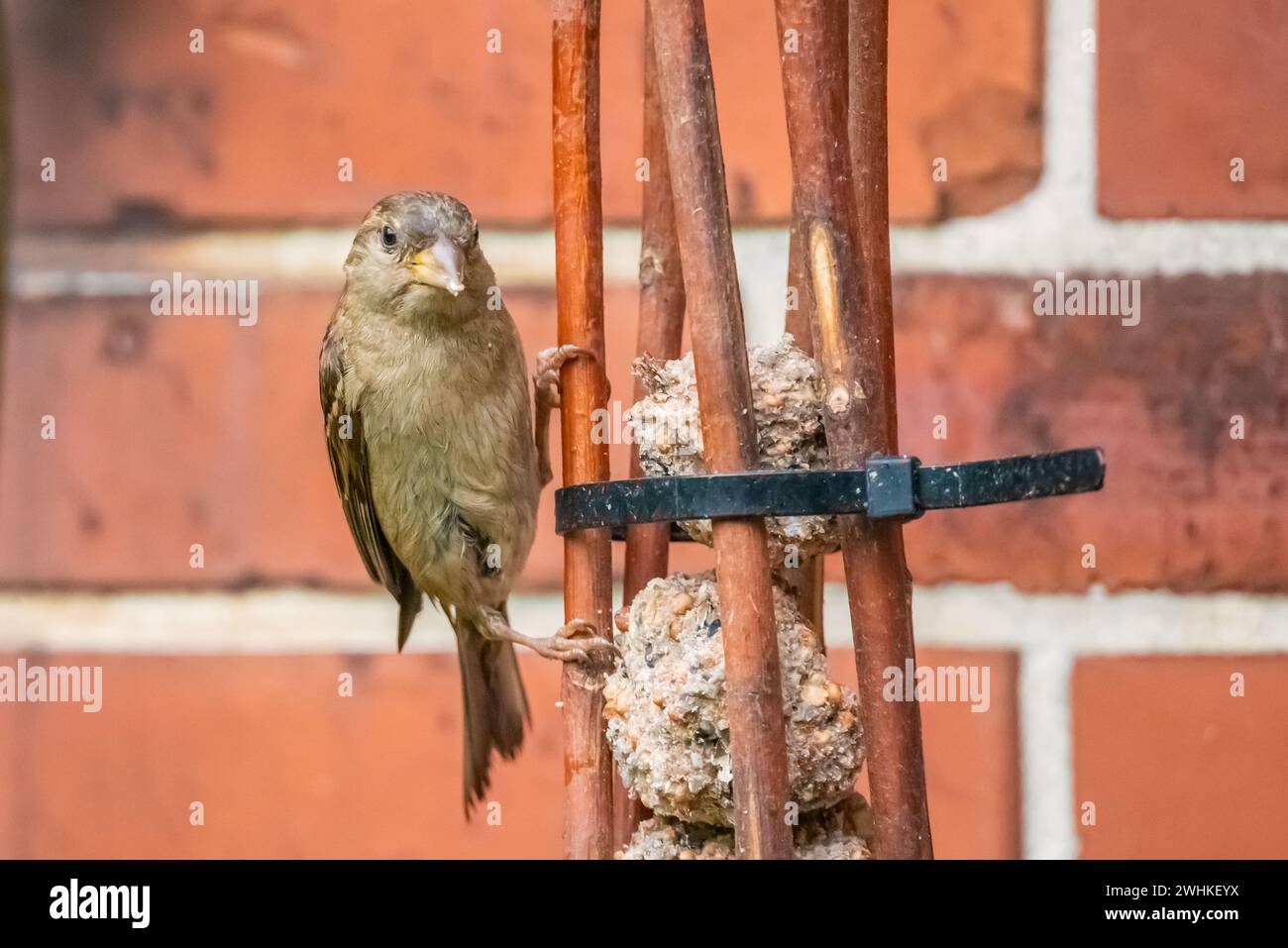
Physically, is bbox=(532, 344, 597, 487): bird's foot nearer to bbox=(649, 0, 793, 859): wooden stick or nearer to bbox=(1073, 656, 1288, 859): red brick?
bbox=(649, 0, 793, 859): wooden stick

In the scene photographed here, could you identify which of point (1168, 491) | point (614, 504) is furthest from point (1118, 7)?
point (614, 504)

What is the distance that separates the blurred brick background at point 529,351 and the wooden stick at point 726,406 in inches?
19.1

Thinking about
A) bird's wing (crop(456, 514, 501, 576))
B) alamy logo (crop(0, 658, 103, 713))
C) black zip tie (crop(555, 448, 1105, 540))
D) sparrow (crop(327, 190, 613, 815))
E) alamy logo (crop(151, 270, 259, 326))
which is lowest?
alamy logo (crop(0, 658, 103, 713))

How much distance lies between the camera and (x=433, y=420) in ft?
3.00

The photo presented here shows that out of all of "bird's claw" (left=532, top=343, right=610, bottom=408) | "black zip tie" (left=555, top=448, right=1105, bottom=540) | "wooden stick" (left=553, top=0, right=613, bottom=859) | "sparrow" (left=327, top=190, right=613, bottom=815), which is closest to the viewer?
"black zip tie" (left=555, top=448, right=1105, bottom=540)

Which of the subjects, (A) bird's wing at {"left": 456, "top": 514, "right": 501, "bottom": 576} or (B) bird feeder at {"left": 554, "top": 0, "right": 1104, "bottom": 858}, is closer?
(B) bird feeder at {"left": 554, "top": 0, "right": 1104, "bottom": 858}

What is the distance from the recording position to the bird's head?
2.74ft

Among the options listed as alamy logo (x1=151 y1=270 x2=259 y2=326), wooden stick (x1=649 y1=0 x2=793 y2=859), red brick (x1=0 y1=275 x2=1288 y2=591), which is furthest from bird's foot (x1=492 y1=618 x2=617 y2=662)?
alamy logo (x1=151 y1=270 x2=259 y2=326)

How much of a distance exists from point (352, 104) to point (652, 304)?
47 centimetres

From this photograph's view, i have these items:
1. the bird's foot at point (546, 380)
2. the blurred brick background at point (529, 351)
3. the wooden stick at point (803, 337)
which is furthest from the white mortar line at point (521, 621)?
the wooden stick at point (803, 337)

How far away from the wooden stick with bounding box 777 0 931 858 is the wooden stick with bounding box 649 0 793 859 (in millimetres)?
28

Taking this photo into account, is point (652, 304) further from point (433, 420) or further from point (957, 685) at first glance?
point (957, 685)

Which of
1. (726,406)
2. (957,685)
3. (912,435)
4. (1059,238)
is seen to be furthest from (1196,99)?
(726,406)
